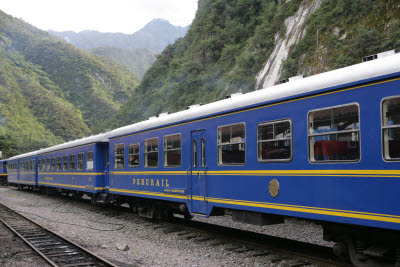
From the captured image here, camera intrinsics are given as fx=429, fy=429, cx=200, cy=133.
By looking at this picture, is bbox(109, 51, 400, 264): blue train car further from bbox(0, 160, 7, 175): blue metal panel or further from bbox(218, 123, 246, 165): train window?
bbox(0, 160, 7, 175): blue metal panel

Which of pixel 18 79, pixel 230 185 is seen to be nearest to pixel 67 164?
pixel 230 185

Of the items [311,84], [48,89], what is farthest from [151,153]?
[48,89]

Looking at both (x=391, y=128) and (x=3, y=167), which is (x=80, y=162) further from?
(x=3, y=167)

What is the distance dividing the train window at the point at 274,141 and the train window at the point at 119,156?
7.54 m

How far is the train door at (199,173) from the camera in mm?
10109

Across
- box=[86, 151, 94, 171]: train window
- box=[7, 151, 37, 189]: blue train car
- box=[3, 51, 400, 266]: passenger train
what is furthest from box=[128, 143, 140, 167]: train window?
box=[7, 151, 37, 189]: blue train car

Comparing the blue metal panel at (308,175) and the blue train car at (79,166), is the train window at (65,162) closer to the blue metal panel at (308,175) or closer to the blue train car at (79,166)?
the blue train car at (79,166)

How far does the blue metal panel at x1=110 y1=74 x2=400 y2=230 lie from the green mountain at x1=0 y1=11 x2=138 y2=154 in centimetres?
8471

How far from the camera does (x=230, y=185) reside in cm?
916

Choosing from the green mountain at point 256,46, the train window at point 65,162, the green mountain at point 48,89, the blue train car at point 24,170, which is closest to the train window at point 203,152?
the train window at point 65,162

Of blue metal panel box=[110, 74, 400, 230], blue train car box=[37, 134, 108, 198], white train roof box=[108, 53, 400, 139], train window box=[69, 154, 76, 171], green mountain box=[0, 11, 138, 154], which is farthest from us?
green mountain box=[0, 11, 138, 154]

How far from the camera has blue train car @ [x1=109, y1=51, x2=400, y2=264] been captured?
591 centimetres

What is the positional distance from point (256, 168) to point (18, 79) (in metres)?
131

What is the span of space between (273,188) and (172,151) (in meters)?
4.29
